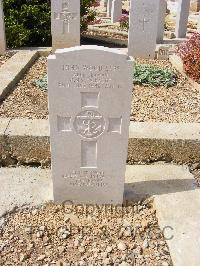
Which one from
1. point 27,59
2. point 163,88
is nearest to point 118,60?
point 163,88

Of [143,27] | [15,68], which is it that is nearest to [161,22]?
[143,27]

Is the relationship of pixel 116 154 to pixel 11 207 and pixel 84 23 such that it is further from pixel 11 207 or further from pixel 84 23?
pixel 84 23

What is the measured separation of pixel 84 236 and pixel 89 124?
3.08 feet

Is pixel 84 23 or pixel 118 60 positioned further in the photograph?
pixel 84 23

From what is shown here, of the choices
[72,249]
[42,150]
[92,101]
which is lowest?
[72,249]

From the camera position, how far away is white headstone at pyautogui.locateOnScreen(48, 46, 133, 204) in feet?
8.91

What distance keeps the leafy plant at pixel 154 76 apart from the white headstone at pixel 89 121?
338cm

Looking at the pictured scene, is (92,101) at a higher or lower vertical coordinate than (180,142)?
higher

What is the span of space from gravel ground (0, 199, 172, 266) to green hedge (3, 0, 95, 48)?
7019mm

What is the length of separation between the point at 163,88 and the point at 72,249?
393 cm

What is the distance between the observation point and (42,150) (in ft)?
12.8

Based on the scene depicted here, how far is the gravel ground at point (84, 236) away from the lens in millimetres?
2776

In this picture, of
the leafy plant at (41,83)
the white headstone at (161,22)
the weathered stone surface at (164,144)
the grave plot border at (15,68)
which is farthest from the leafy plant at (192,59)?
the white headstone at (161,22)

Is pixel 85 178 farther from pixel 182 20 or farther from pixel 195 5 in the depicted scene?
pixel 195 5
